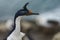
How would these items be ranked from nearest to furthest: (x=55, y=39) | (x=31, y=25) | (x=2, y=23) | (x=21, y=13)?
(x=21, y=13) < (x=55, y=39) < (x=2, y=23) < (x=31, y=25)

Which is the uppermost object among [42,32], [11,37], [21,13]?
[21,13]

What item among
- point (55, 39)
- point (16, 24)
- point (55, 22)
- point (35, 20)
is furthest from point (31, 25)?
point (16, 24)

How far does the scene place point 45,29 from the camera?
6.65 meters

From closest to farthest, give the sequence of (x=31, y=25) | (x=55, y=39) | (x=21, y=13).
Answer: (x=21, y=13), (x=55, y=39), (x=31, y=25)

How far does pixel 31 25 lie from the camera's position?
655 cm

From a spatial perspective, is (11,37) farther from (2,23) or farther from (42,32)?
(42,32)

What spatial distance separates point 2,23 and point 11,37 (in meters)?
5.03

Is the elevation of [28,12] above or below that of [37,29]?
above

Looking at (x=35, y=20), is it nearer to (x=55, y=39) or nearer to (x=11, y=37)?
(x=55, y=39)

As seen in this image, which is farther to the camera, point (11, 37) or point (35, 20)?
point (35, 20)

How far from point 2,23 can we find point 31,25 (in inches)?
38.9

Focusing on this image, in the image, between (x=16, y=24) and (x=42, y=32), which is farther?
(x=42, y=32)

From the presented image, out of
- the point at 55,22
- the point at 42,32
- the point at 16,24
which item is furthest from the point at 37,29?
the point at 16,24

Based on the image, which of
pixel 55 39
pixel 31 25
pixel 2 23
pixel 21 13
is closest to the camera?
pixel 21 13
